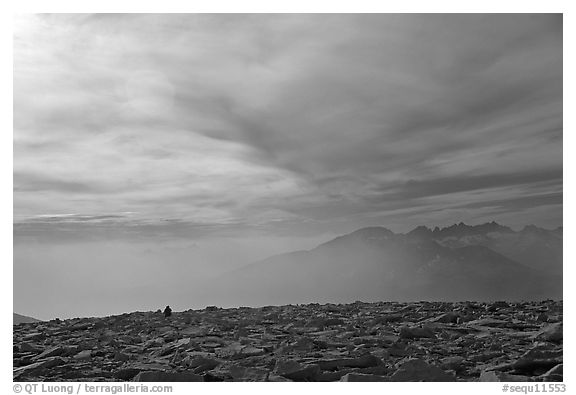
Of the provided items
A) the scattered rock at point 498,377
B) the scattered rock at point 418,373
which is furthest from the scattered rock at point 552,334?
the scattered rock at point 418,373

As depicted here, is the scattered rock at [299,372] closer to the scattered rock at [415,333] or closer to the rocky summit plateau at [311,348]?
the rocky summit plateau at [311,348]

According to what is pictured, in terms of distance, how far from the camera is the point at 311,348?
8391mm

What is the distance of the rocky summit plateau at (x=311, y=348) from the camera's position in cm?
692

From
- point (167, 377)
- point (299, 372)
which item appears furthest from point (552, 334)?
point (167, 377)

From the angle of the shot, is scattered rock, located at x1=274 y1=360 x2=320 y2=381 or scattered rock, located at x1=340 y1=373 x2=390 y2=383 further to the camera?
scattered rock, located at x1=274 y1=360 x2=320 y2=381

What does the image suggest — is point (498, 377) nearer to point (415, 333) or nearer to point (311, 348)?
point (415, 333)

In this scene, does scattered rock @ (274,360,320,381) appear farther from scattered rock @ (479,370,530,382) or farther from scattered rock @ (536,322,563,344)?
scattered rock @ (536,322,563,344)

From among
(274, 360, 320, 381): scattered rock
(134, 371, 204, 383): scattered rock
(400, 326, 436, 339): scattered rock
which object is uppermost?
(400, 326, 436, 339): scattered rock

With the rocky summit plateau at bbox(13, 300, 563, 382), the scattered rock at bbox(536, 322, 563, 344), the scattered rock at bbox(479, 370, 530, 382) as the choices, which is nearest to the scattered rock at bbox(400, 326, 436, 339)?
the rocky summit plateau at bbox(13, 300, 563, 382)

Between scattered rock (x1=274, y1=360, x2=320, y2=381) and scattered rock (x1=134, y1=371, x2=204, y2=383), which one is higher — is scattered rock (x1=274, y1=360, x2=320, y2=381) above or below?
above

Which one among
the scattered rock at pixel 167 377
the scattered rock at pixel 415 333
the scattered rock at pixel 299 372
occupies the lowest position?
the scattered rock at pixel 167 377

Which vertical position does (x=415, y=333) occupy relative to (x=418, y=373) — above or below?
above

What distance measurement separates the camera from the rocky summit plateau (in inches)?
272
